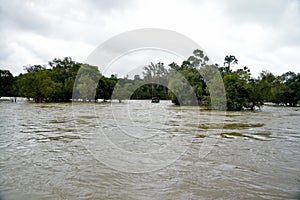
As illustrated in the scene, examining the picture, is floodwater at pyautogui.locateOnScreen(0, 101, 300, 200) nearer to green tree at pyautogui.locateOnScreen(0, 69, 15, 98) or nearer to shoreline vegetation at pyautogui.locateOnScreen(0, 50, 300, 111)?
shoreline vegetation at pyautogui.locateOnScreen(0, 50, 300, 111)

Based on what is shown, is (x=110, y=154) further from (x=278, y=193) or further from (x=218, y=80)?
(x=218, y=80)

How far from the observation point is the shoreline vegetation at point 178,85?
2383 cm

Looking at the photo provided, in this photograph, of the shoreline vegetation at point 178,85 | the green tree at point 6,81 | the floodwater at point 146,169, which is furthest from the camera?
the green tree at point 6,81

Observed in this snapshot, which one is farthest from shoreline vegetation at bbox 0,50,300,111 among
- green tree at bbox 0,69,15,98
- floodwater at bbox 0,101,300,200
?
floodwater at bbox 0,101,300,200

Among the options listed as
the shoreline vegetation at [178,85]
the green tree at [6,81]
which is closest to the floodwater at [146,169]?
the shoreline vegetation at [178,85]

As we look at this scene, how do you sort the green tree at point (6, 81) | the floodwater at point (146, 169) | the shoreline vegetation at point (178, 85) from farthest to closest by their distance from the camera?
the green tree at point (6, 81) < the shoreline vegetation at point (178, 85) < the floodwater at point (146, 169)

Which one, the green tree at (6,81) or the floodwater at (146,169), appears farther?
the green tree at (6,81)

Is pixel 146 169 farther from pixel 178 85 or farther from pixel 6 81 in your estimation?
pixel 6 81

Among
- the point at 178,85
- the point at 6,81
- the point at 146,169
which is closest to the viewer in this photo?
the point at 146,169

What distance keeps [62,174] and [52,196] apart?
0.83 metres

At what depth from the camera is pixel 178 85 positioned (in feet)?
101

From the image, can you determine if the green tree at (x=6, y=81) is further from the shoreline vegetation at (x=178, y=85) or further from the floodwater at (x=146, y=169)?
the floodwater at (x=146, y=169)

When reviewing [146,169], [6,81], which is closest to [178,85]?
[146,169]

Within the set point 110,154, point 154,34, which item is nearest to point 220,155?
point 110,154
